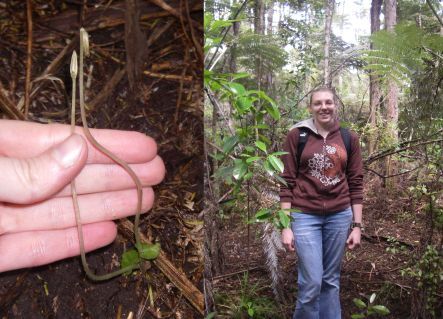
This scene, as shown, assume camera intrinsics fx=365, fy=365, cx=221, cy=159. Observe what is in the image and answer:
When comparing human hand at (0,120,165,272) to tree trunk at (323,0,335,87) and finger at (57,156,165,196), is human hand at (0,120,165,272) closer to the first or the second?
finger at (57,156,165,196)

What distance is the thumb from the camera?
21.7 inches

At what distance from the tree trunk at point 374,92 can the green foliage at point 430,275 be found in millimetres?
312

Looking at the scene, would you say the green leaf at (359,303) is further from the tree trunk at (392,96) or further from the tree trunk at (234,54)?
the tree trunk at (234,54)

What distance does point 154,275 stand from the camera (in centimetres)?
68

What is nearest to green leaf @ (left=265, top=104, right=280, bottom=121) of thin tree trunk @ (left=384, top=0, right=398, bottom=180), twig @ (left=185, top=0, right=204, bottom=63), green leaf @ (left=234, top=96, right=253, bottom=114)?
green leaf @ (left=234, top=96, right=253, bottom=114)

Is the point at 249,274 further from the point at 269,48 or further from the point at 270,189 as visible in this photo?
the point at 269,48

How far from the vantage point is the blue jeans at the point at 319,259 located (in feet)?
3.28

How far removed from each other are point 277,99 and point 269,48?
5.5 inches

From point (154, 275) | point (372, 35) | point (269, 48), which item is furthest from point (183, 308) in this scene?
point (372, 35)

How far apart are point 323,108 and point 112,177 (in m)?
0.56

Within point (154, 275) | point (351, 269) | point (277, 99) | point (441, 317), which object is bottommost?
point (441, 317)

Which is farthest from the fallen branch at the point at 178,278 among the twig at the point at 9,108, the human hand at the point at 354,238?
the human hand at the point at 354,238

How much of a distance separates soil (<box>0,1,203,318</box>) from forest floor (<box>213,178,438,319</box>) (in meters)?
0.37

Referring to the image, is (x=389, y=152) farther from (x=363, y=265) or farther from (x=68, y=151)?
(x=68, y=151)
